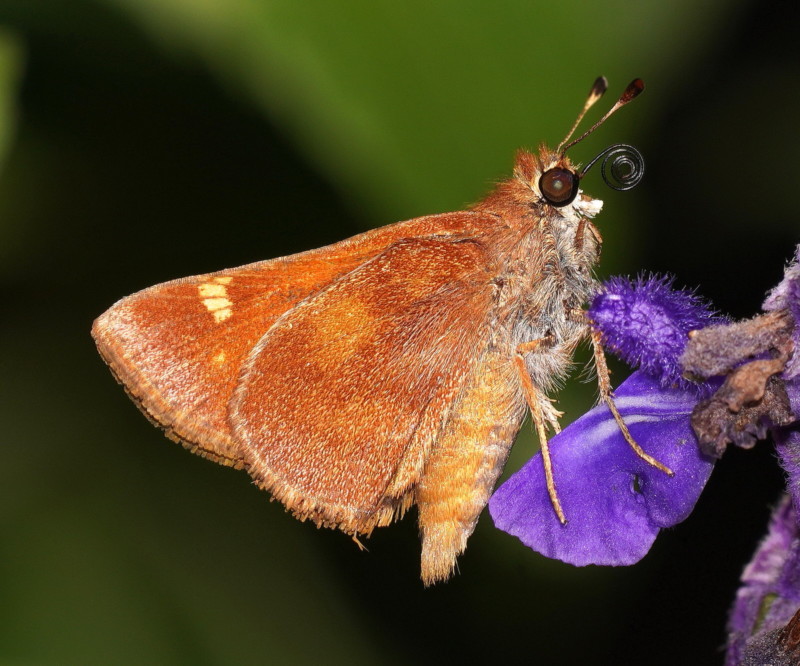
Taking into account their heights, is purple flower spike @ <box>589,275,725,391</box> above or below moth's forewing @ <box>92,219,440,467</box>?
below

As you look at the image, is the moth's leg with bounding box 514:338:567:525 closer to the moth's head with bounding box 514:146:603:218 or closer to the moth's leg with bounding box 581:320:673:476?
the moth's leg with bounding box 581:320:673:476

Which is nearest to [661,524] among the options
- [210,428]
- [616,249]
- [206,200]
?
[210,428]

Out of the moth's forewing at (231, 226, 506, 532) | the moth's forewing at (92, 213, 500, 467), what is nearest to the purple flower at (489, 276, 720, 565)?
the moth's forewing at (231, 226, 506, 532)

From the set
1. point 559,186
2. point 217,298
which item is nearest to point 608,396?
point 559,186

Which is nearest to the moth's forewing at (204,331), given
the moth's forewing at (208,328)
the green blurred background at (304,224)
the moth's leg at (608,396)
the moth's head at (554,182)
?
the moth's forewing at (208,328)

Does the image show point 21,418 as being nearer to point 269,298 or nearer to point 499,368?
point 269,298

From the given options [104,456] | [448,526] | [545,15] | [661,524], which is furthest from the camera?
[104,456]

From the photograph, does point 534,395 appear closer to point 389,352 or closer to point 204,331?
point 389,352

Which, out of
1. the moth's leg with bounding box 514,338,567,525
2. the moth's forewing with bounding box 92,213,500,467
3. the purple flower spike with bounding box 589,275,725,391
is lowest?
the moth's leg with bounding box 514,338,567,525
